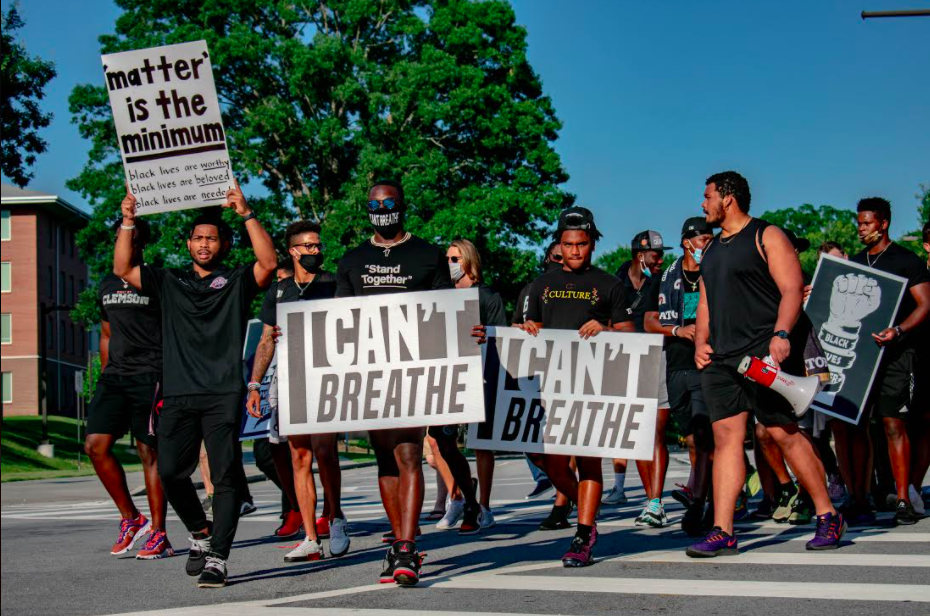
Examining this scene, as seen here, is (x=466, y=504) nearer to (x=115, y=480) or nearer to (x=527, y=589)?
(x=115, y=480)

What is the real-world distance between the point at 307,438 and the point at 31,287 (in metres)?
68.8

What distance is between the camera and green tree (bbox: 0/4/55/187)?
2873 cm

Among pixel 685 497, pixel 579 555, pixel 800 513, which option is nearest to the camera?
pixel 579 555

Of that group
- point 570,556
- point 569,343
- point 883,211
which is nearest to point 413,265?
point 569,343

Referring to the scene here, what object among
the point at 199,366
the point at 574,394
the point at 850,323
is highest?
the point at 850,323

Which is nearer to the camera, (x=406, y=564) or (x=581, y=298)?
(x=406, y=564)

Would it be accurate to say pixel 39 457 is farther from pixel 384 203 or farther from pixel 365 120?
pixel 384 203

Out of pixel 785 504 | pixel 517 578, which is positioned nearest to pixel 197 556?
pixel 517 578

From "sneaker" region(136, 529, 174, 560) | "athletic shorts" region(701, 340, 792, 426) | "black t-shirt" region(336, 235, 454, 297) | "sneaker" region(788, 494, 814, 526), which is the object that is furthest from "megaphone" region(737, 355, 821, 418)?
"sneaker" region(136, 529, 174, 560)

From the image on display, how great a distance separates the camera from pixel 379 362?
675cm

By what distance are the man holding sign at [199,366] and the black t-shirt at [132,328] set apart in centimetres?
138

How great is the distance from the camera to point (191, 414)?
683cm

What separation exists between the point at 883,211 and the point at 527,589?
15.5 feet

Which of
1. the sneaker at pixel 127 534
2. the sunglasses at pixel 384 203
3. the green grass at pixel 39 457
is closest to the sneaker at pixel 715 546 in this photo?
the sunglasses at pixel 384 203
